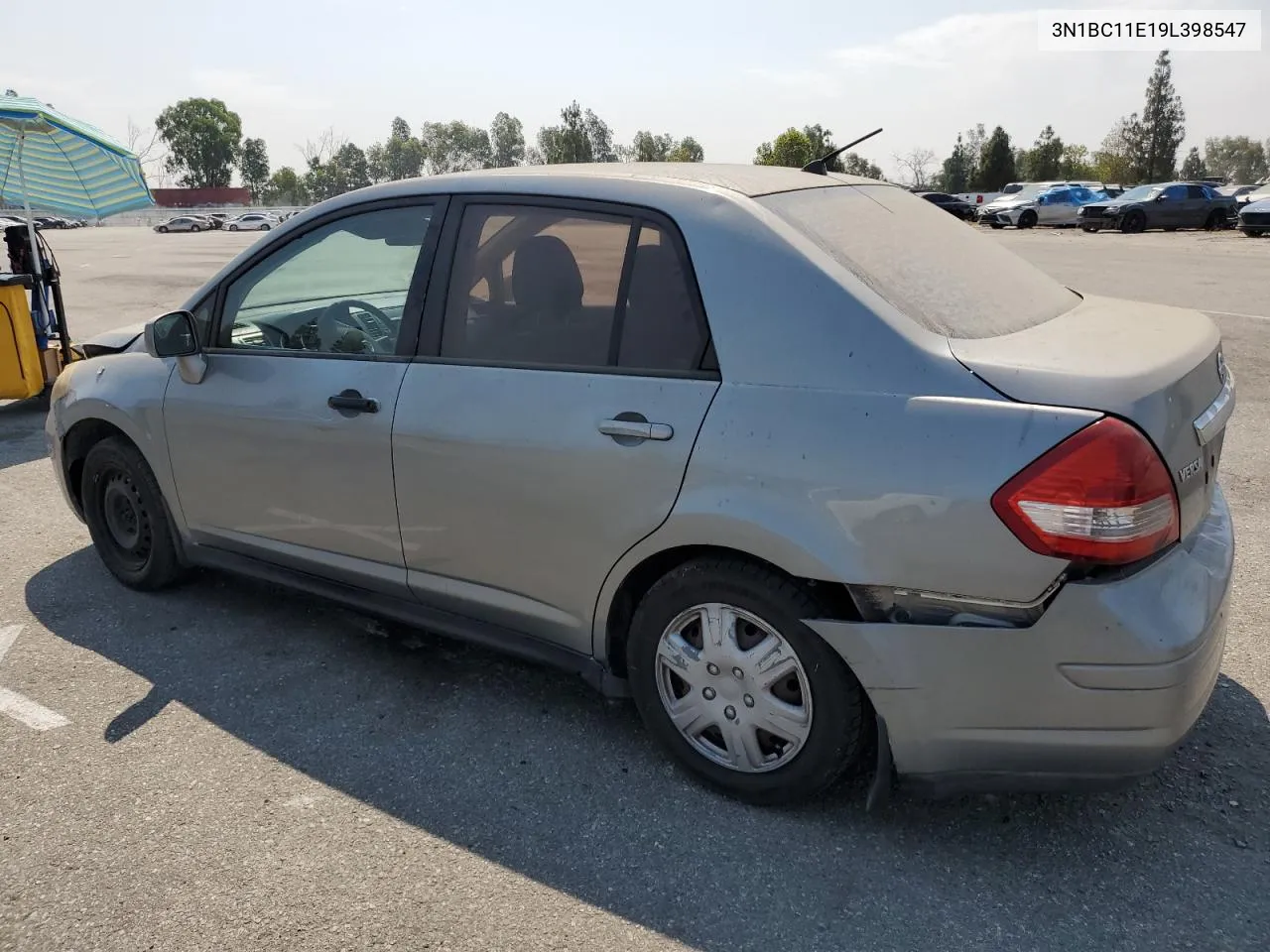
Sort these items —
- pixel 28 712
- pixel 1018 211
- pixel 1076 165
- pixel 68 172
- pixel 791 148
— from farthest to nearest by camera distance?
pixel 1076 165 < pixel 791 148 < pixel 1018 211 < pixel 68 172 < pixel 28 712

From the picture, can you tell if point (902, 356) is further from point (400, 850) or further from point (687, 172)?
point (400, 850)

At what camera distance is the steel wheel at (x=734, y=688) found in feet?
8.69

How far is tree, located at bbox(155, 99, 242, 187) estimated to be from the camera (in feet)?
388

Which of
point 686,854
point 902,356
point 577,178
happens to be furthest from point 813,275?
point 686,854

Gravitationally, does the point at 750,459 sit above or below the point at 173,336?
below

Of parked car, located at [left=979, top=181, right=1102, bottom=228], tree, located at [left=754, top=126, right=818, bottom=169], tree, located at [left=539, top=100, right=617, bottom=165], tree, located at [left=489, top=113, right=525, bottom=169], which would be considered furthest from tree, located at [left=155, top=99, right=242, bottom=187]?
parked car, located at [left=979, top=181, right=1102, bottom=228]

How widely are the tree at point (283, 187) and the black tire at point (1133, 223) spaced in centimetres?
9672

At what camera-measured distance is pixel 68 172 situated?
931 cm

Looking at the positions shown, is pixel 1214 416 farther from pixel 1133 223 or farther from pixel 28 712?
pixel 1133 223

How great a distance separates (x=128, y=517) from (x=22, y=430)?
4.29 metres

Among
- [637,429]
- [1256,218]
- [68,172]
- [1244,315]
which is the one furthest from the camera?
[1256,218]

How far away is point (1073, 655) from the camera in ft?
7.39

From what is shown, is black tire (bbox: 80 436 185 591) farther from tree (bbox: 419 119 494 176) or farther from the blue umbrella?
tree (bbox: 419 119 494 176)

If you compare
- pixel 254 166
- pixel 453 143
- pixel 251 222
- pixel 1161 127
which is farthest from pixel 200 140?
pixel 1161 127
